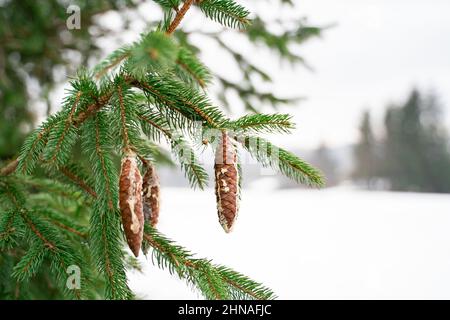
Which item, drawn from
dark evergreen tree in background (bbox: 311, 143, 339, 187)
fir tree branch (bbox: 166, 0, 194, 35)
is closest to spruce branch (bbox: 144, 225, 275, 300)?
fir tree branch (bbox: 166, 0, 194, 35)

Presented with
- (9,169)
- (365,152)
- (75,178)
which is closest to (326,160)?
(365,152)

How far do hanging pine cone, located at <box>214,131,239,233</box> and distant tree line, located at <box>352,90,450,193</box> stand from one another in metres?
23.1

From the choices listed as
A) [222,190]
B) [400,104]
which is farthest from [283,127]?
[400,104]

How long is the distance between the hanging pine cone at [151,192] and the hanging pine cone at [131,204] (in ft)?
0.70

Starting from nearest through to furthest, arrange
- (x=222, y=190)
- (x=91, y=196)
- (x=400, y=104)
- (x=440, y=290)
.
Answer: (x=222, y=190)
(x=91, y=196)
(x=440, y=290)
(x=400, y=104)

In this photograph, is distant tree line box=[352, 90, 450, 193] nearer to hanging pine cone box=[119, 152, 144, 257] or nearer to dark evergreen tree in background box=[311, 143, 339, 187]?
dark evergreen tree in background box=[311, 143, 339, 187]

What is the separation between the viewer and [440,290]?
12.9 feet

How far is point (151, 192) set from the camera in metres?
1.03

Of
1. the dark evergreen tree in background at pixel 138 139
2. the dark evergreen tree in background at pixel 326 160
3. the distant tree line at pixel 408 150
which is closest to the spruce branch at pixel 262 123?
the dark evergreen tree in background at pixel 138 139

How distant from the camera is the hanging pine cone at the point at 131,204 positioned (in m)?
0.79

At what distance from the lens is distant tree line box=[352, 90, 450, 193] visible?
22797 mm

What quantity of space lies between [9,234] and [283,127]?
78cm

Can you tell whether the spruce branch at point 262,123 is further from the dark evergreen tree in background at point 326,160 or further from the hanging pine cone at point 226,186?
the dark evergreen tree in background at point 326,160
